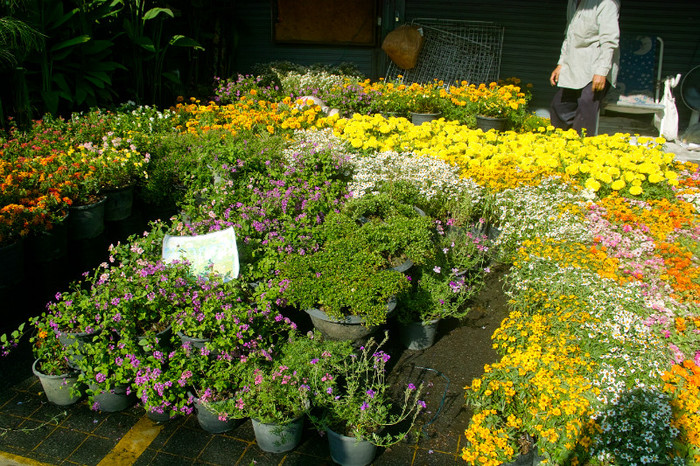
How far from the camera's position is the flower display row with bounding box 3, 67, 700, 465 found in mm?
2600

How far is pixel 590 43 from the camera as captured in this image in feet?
19.9

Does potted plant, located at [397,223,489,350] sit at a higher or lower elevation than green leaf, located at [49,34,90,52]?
lower

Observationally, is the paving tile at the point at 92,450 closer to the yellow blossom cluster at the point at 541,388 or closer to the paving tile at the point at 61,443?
the paving tile at the point at 61,443

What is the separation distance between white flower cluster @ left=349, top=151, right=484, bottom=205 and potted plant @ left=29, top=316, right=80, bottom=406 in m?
2.46

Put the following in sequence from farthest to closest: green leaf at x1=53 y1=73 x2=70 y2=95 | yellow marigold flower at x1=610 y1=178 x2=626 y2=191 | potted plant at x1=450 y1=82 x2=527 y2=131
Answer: potted plant at x1=450 y1=82 x2=527 y2=131 < green leaf at x1=53 y1=73 x2=70 y2=95 < yellow marigold flower at x1=610 y1=178 x2=626 y2=191

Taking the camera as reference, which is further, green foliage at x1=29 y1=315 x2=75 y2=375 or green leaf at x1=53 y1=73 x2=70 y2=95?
green leaf at x1=53 y1=73 x2=70 y2=95

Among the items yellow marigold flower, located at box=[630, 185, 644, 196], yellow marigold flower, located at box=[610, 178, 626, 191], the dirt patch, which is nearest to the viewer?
the dirt patch

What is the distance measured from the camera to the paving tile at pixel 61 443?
9.46 feet

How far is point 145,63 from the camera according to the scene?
7.64m

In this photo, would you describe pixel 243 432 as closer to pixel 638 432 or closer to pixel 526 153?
pixel 638 432

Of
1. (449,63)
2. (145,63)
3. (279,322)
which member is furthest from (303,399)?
(449,63)

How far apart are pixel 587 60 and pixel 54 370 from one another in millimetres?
6209

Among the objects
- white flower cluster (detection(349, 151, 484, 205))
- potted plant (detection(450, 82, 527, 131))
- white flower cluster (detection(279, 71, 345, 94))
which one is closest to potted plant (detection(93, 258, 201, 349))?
white flower cluster (detection(349, 151, 484, 205))

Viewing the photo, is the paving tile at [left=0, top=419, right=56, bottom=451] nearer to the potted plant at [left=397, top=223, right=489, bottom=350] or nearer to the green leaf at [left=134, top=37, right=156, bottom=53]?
the potted plant at [left=397, top=223, right=489, bottom=350]
